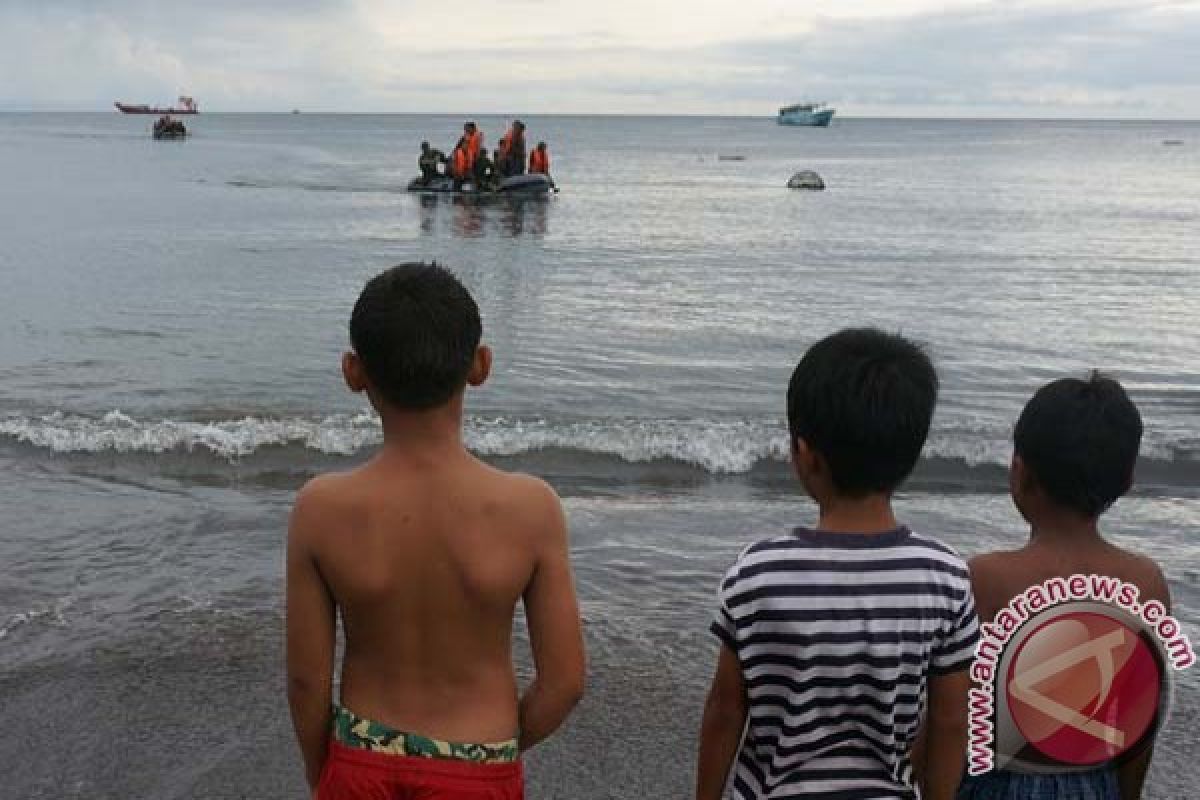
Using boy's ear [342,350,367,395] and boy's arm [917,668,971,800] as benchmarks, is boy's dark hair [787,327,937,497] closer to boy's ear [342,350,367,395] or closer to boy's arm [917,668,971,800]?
boy's arm [917,668,971,800]

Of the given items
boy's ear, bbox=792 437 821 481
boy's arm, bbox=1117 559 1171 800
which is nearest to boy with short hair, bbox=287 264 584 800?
boy's ear, bbox=792 437 821 481

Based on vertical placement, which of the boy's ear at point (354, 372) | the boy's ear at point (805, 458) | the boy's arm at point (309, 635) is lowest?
the boy's arm at point (309, 635)

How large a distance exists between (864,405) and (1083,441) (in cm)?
48

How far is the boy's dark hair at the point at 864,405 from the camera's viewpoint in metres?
1.96

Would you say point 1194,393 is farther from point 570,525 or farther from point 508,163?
point 508,163

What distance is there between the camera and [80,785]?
341 cm

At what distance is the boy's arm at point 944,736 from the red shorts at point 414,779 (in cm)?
69

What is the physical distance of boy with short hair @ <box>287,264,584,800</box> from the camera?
1.97 m

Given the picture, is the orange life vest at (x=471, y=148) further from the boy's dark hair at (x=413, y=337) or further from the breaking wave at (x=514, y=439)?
the boy's dark hair at (x=413, y=337)

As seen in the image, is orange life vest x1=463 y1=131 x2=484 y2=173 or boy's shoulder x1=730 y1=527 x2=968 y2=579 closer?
boy's shoulder x1=730 y1=527 x2=968 y2=579

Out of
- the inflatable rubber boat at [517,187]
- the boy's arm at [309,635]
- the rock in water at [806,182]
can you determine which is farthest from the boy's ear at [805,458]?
the rock in water at [806,182]

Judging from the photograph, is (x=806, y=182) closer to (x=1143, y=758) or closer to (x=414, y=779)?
(x=1143, y=758)

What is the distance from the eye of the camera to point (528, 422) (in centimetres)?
878

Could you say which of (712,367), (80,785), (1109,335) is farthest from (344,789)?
(1109,335)
